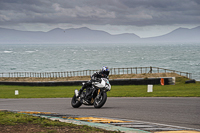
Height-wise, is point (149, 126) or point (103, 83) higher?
point (103, 83)

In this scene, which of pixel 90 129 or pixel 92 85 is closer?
pixel 90 129

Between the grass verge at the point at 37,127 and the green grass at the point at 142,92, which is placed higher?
the grass verge at the point at 37,127

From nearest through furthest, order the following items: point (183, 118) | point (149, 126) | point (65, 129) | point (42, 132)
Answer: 1. point (42, 132)
2. point (65, 129)
3. point (149, 126)
4. point (183, 118)

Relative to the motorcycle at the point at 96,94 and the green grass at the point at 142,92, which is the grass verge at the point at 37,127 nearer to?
the motorcycle at the point at 96,94

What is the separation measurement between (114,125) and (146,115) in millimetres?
2276

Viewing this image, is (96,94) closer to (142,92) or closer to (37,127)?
(37,127)

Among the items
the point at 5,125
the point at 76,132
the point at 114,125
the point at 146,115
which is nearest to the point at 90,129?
the point at 76,132

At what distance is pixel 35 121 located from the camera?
28.4 feet

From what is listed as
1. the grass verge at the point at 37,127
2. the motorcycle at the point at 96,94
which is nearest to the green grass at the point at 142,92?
the motorcycle at the point at 96,94

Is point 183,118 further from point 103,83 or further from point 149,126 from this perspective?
point 103,83

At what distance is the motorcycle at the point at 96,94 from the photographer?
12.3 m

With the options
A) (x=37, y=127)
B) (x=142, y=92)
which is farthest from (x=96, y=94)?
(x=142, y=92)

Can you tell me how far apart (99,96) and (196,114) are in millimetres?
3894

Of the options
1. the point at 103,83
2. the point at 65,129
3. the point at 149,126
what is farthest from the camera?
the point at 103,83
